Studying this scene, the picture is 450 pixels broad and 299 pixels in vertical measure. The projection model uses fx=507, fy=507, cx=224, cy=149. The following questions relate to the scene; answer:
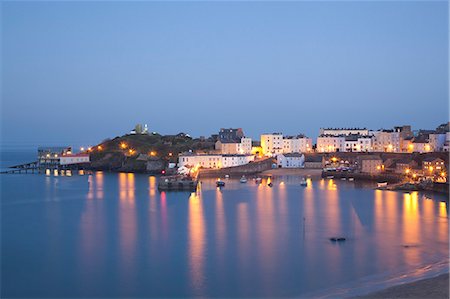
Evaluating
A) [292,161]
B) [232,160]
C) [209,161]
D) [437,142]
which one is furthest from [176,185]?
[437,142]

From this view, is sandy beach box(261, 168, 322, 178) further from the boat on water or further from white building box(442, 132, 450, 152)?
the boat on water

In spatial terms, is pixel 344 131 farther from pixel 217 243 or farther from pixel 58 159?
pixel 217 243

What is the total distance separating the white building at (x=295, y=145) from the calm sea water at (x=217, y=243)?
17.2m

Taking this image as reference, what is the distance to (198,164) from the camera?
34125mm

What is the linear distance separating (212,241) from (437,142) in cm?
2647

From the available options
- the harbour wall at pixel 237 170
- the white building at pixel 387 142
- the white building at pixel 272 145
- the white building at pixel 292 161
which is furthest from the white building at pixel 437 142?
the harbour wall at pixel 237 170

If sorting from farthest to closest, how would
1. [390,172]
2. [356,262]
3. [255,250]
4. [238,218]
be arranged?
[390,172] < [238,218] < [255,250] < [356,262]

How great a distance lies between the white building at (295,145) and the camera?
134 ft

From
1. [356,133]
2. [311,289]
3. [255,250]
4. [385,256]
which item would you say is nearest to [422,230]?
[385,256]

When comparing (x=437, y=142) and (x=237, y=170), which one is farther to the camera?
(x=437, y=142)

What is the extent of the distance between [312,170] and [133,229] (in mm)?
21094

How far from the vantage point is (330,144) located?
134ft

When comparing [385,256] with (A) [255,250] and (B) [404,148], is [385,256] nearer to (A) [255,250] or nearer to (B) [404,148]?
(A) [255,250]

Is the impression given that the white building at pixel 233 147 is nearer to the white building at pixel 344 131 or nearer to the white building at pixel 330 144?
the white building at pixel 330 144
